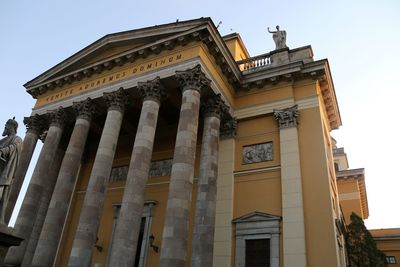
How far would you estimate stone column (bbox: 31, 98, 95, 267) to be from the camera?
1459 cm

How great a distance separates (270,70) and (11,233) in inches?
531

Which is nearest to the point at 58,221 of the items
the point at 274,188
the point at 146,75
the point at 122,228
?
the point at 122,228

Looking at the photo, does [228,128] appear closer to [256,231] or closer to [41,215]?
[256,231]

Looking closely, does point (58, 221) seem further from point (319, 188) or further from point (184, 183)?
point (319, 188)

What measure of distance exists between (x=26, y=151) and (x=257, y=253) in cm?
1364

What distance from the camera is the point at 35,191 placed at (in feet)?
54.6

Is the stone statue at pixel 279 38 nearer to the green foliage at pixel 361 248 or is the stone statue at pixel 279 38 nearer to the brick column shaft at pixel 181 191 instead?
the brick column shaft at pixel 181 191

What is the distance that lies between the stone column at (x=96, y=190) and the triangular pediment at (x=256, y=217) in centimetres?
599

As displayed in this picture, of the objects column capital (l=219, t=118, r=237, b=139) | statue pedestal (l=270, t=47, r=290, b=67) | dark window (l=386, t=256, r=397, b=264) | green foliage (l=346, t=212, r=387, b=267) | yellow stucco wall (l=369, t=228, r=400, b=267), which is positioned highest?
statue pedestal (l=270, t=47, r=290, b=67)

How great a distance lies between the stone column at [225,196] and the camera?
1465 cm

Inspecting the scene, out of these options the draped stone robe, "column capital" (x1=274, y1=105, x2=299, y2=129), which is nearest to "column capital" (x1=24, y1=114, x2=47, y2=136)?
the draped stone robe

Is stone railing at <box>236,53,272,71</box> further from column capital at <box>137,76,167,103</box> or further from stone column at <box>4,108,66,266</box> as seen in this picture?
stone column at <box>4,108,66,266</box>

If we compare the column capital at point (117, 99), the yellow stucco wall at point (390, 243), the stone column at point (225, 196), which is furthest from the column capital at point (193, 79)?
the yellow stucco wall at point (390, 243)

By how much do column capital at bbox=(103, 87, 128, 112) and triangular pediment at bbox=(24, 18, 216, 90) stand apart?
2.22 m
